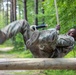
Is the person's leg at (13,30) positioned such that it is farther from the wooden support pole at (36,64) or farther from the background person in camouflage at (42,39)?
the wooden support pole at (36,64)

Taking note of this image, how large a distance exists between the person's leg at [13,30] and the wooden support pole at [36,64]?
1.01 feet

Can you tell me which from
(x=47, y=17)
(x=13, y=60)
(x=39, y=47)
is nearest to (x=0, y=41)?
(x=13, y=60)

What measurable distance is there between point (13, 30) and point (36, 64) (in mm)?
519

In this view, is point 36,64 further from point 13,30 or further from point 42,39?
point 13,30

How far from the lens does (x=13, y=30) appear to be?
3283mm

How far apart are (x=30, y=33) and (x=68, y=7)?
11.7 feet

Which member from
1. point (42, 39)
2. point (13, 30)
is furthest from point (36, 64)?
point (13, 30)

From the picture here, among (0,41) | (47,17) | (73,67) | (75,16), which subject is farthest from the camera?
(47,17)

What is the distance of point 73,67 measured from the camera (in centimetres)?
343

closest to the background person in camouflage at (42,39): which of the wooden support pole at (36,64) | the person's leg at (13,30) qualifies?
the person's leg at (13,30)

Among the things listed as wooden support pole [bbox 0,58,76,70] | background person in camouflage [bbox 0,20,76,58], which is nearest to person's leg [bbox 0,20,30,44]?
background person in camouflage [bbox 0,20,76,58]

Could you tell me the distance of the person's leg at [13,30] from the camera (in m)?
3.23

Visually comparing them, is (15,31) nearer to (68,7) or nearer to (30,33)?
(30,33)

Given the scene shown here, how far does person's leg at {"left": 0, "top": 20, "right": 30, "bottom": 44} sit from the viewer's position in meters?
3.23
